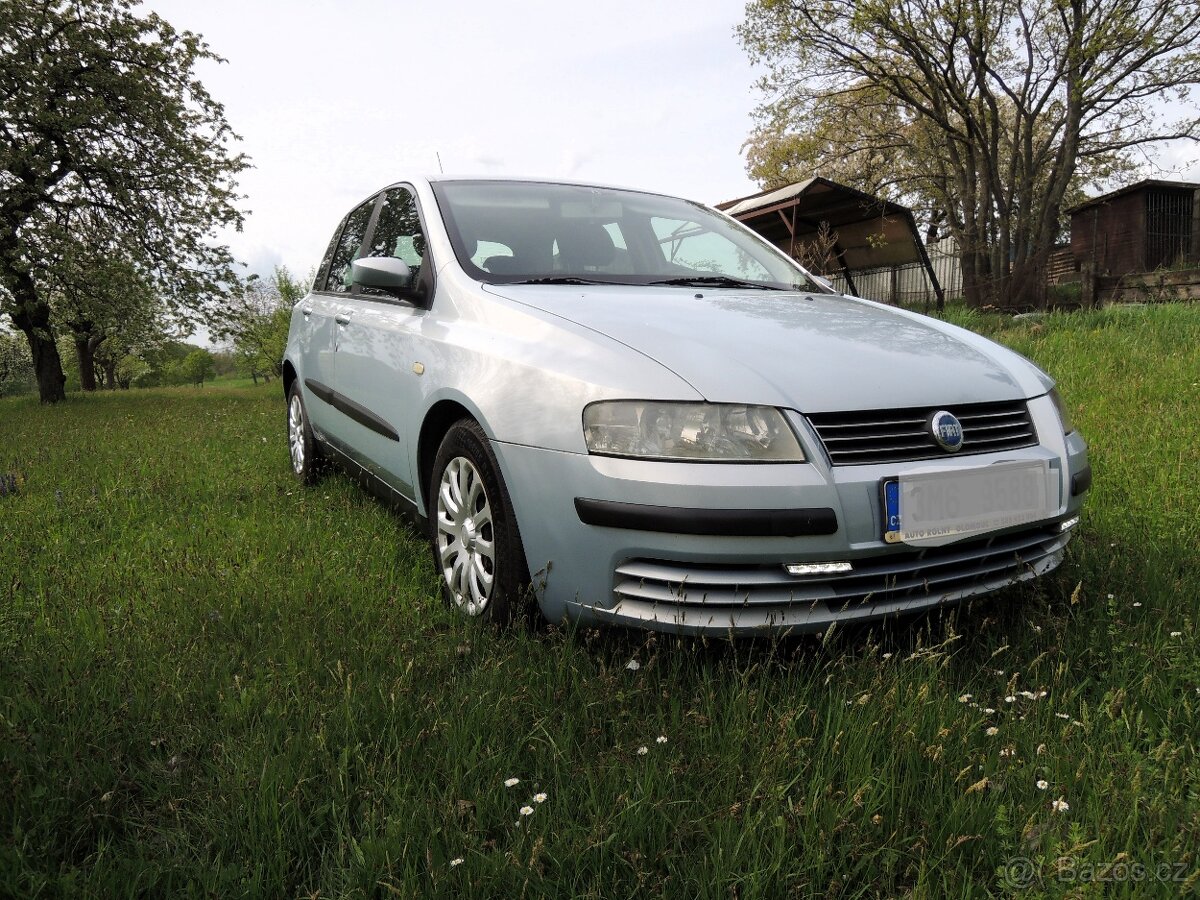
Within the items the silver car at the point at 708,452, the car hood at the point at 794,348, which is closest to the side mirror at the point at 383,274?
the silver car at the point at 708,452

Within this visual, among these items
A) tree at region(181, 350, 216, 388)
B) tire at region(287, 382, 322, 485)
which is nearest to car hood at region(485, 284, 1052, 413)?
tire at region(287, 382, 322, 485)

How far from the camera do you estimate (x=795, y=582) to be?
1981 millimetres

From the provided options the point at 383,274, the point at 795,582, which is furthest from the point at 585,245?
the point at 795,582

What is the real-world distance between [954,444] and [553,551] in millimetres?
1071

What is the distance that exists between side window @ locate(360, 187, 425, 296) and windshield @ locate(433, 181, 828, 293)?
17 cm

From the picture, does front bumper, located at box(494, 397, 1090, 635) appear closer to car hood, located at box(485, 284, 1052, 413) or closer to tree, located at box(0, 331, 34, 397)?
car hood, located at box(485, 284, 1052, 413)

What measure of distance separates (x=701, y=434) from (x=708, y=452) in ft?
0.16

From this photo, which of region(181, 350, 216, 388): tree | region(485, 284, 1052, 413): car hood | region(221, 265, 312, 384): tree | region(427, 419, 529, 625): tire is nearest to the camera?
region(485, 284, 1052, 413): car hood

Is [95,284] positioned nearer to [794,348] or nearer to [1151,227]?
[794,348]

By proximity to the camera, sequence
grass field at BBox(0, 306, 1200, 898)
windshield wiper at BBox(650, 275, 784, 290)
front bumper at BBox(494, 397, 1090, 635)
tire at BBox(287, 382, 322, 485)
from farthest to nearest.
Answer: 1. tire at BBox(287, 382, 322, 485)
2. windshield wiper at BBox(650, 275, 784, 290)
3. front bumper at BBox(494, 397, 1090, 635)
4. grass field at BBox(0, 306, 1200, 898)

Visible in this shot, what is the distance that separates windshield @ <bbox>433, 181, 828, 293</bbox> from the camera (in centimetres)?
302

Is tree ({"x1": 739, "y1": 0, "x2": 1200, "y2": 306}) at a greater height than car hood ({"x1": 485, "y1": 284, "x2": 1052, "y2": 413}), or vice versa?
tree ({"x1": 739, "y1": 0, "x2": 1200, "y2": 306})

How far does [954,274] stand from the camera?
76.3 feet

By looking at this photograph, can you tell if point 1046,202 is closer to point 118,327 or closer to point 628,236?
point 628,236
